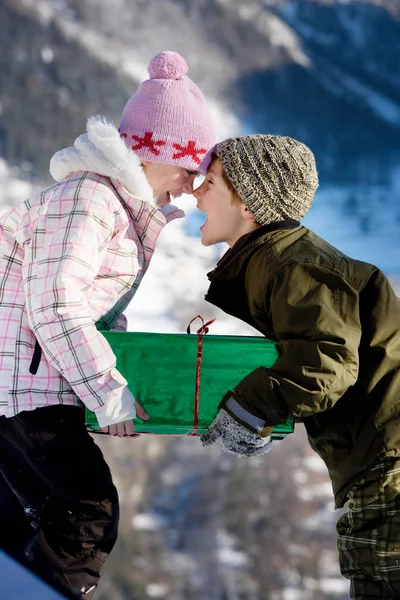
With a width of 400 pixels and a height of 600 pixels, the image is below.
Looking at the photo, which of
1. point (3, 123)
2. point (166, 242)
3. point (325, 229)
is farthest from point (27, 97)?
point (325, 229)

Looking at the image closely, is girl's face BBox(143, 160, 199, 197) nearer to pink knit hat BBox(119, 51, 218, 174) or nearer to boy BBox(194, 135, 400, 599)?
pink knit hat BBox(119, 51, 218, 174)

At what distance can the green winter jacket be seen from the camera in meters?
1.43

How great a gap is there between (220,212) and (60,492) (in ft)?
2.09

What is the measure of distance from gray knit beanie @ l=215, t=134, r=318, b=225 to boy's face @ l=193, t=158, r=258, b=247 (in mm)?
38

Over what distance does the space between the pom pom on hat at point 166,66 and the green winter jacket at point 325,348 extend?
0.58 metres

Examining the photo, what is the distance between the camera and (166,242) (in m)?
50.5

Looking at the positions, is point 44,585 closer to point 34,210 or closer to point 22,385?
point 22,385

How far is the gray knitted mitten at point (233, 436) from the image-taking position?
147cm

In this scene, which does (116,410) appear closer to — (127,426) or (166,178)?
(127,426)

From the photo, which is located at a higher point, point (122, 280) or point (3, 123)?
point (3, 123)

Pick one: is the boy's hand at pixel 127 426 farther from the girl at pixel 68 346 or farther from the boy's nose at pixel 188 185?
the boy's nose at pixel 188 185

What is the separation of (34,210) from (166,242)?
161 ft

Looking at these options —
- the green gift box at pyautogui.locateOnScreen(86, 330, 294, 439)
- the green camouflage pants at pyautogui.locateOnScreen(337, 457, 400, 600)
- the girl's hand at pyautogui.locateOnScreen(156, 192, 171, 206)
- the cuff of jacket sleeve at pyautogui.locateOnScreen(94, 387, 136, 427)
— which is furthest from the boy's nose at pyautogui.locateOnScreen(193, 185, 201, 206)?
the green camouflage pants at pyautogui.locateOnScreen(337, 457, 400, 600)

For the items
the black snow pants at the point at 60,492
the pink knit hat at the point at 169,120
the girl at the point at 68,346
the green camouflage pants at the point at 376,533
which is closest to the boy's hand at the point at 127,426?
the girl at the point at 68,346
